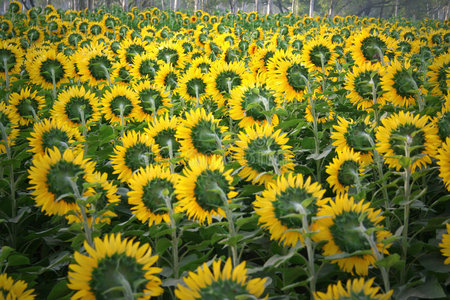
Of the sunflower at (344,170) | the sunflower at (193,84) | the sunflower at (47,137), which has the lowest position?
the sunflower at (344,170)

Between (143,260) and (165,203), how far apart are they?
0.55m

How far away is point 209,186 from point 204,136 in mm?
459

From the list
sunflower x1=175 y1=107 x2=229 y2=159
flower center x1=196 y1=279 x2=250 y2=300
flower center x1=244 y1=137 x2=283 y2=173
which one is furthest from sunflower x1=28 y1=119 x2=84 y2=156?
flower center x1=196 y1=279 x2=250 y2=300

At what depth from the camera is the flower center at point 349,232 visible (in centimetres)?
132

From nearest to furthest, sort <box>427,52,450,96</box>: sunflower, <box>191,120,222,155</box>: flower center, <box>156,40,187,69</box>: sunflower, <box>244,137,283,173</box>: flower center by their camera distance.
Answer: <box>244,137,283,173</box>: flower center < <box>191,120,222,155</box>: flower center < <box>427,52,450,96</box>: sunflower < <box>156,40,187,69</box>: sunflower

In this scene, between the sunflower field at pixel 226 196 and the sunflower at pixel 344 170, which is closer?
the sunflower field at pixel 226 196

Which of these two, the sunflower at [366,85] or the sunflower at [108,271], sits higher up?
the sunflower at [366,85]

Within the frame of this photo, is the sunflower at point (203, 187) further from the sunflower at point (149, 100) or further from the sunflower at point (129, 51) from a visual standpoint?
the sunflower at point (129, 51)

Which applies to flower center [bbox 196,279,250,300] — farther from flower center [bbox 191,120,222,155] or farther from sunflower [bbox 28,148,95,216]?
flower center [bbox 191,120,222,155]

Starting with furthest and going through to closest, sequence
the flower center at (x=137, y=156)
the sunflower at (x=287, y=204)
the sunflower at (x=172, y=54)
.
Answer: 1. the sunflower at (x=172, y=54)
2. the flower center at (x=137, y=156)
3. the sunflower at (x=287, y=204)

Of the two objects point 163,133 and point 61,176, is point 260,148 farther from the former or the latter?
point 61,176

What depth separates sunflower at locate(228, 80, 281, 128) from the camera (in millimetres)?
2250

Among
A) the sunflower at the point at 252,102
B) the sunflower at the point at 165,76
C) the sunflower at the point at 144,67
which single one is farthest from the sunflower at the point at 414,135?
the sunflower at the point at 144,67

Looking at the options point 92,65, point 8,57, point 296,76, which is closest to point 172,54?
point 92,65
